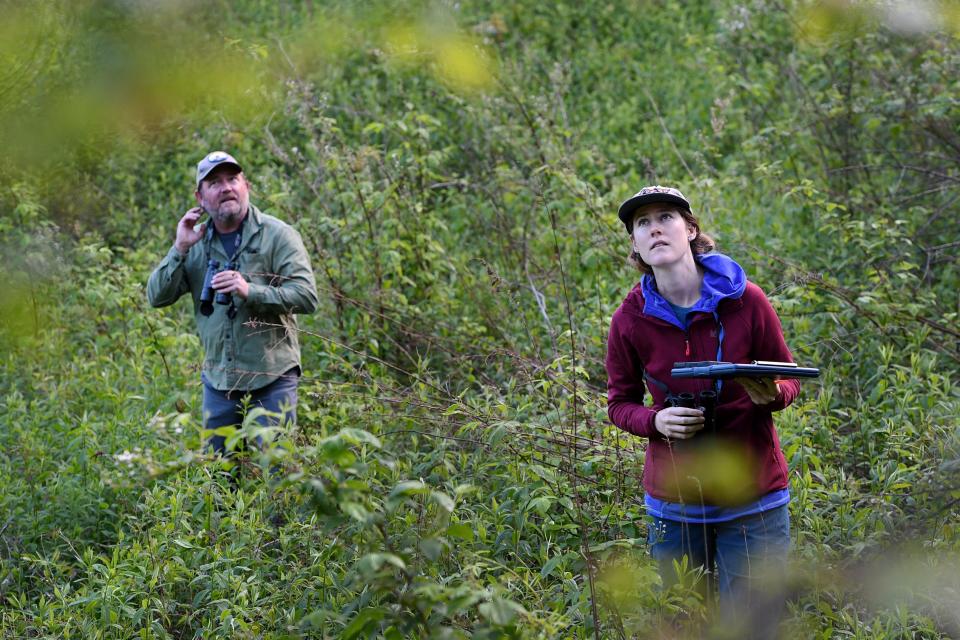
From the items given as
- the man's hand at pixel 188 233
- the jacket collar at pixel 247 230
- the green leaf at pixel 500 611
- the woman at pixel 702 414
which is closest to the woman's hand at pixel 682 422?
the woman at pixel 702 414

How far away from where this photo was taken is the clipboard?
134 inches

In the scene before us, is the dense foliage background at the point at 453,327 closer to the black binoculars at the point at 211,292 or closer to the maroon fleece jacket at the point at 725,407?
the maroon fleece jacket at the point at 725,407

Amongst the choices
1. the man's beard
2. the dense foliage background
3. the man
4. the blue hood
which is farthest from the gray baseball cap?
the blue hood

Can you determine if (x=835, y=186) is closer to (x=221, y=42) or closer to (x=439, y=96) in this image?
(x=439, y=96)

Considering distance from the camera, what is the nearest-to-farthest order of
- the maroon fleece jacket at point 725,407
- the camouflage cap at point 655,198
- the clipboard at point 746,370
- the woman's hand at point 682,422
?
the clipboard at point 746,370, the woman's hand at point 682,422, the maroon fleece jacket at point 725,407, the camouflage cap at point 655,198

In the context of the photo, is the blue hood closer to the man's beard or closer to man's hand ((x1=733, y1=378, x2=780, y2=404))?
man's hand ((x1=733, y1=378, x2=780, y2=404))

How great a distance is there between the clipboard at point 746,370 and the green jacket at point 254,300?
2.58 meters

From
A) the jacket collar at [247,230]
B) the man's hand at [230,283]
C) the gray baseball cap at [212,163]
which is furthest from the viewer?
the jacket collar at [247,230]

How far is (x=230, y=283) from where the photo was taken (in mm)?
5449

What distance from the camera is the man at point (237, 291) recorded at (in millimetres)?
5586

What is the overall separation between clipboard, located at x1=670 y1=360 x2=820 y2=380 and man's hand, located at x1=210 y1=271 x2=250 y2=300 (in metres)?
2.71

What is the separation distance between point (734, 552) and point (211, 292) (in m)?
3.18

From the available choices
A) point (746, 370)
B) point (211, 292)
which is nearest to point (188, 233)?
point (211, 292)

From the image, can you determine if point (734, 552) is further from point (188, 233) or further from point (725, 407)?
point (188, 233)
